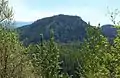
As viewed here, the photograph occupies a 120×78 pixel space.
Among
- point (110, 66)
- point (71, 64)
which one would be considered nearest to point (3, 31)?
point (110, 66)

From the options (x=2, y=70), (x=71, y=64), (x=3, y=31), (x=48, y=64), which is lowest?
(x=71, y=64)

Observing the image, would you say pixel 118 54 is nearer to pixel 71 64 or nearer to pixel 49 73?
pixel 49 73

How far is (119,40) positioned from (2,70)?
33.6 feet

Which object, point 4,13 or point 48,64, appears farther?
point 48,64

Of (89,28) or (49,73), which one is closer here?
(89,28)

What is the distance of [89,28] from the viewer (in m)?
55.2

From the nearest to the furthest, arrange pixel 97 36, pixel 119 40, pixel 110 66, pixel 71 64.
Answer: pixel 119 40, pixel 110 66, pixel 97 36, pixel 71 64

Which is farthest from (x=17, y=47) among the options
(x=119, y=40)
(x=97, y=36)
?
(x=97, y=36)

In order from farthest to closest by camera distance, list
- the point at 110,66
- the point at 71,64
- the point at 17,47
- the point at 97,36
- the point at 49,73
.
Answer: the point at 71,64
the point at 49,73
the point at 97,36
the point at 110,66
the point at 17,47

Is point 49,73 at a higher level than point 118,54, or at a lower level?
lower

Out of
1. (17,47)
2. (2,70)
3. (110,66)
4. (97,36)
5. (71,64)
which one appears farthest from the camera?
(71,64)

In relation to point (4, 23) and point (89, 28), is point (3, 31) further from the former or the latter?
point (89, 28)

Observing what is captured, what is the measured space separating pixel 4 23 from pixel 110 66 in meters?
14.2

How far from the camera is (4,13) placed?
2303cm
